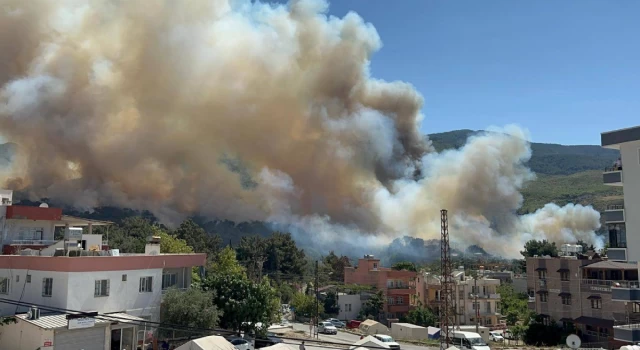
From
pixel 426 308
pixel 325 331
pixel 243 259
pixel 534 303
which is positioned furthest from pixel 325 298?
pixel 243 259

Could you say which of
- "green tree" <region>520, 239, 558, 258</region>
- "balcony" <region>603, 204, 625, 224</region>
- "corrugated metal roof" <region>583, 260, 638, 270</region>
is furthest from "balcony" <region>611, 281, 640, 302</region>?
"green tree" <region>520, 239, 558, 258</region>

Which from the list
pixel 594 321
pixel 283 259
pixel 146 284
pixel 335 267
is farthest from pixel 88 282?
pixel 335 267

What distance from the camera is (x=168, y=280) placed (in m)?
27.6

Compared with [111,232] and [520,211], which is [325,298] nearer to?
[111,232]

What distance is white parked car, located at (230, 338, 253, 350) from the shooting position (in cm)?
2656

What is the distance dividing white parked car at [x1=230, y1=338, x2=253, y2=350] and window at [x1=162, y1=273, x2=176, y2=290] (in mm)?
4044

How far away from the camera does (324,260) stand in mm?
87000

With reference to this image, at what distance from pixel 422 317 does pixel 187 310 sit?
94.3 ft

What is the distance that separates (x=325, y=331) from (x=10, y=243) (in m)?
21.8

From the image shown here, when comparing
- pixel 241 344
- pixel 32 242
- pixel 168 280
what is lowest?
pixel 241 344

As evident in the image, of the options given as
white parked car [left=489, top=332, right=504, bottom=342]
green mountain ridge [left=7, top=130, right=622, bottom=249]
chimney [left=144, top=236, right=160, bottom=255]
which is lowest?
white parked car [left=489, top=332, right=504, bottom=342]

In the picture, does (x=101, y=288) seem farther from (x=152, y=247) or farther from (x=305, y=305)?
(x=305, y=305)

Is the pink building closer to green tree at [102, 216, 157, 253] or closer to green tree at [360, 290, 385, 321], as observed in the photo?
green tree at [360, 290, 385, 321]

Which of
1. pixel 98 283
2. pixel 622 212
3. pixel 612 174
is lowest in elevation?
pixel 98 283
